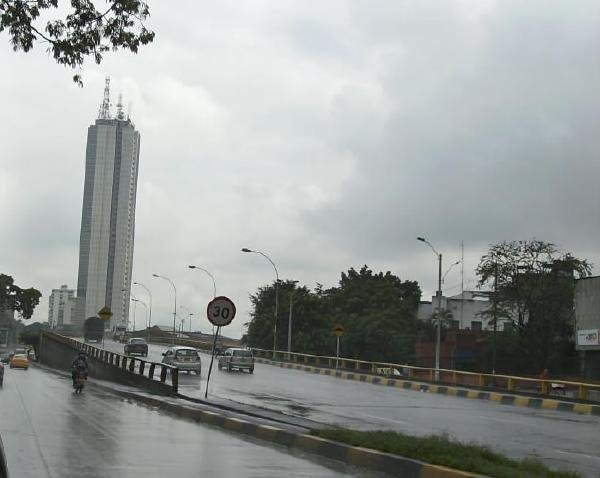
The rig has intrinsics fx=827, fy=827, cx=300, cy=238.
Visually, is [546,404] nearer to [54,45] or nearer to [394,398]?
[394,398]

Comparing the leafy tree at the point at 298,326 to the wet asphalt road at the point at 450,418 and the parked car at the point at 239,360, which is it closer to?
the parked car at the point at 239,360

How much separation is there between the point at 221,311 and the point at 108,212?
165423 millimetres

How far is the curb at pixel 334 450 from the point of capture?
1022 cm

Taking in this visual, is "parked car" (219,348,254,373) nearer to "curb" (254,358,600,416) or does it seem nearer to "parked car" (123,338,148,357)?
"curb" (254,358,600,416)

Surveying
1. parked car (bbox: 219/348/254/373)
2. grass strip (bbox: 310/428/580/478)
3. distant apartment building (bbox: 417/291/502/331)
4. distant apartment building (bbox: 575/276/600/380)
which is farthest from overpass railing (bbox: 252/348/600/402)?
distant apartment building (bbox: 417/291/502/331)

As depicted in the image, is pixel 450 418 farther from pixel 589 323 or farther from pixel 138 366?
pixel 589 323

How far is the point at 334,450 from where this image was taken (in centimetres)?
1249

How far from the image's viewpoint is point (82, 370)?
1196 inches

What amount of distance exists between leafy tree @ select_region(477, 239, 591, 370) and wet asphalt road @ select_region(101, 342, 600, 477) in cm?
3751

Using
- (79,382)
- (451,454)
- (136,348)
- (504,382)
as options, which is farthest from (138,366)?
(451,454)

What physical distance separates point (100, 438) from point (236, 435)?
2.62 metres

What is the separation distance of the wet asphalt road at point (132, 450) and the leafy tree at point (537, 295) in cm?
5436

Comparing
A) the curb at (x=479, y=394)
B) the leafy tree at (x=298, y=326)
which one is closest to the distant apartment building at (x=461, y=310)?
the leafy tree at (x=298, y=326)

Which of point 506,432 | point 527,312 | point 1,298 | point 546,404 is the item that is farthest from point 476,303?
point 506,432
